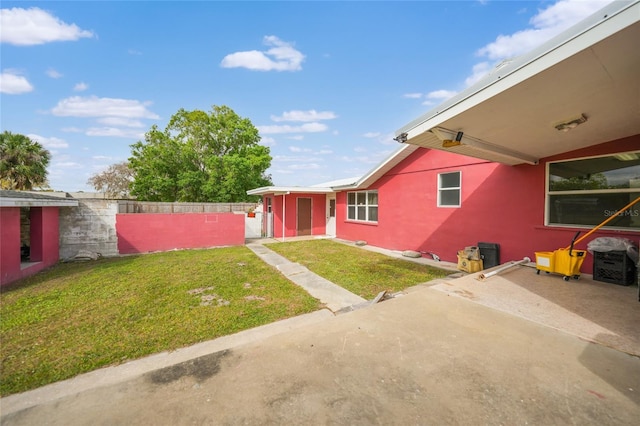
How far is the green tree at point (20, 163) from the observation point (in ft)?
47.0

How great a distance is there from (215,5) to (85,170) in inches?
1266

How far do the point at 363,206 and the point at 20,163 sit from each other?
784 inches

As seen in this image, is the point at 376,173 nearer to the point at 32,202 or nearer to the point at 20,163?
the point at 32,202

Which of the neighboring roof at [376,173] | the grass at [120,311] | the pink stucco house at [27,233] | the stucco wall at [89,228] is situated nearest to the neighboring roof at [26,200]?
the pink stucco house at [27,233]

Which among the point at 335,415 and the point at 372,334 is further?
the point at 372,334

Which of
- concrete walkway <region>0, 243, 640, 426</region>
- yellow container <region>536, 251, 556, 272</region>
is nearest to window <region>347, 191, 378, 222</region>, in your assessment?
yellow container <region>536, 251, 556, 272</region>

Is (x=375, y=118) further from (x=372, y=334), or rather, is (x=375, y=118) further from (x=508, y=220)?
(x=372, y=334)

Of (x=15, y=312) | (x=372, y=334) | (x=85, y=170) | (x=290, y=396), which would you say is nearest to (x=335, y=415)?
(x=290, y=396)

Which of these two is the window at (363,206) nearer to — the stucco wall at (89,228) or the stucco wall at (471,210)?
the stucco wall at (471,210)

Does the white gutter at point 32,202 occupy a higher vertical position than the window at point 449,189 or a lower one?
lower

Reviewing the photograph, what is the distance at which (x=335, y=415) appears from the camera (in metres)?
1.87

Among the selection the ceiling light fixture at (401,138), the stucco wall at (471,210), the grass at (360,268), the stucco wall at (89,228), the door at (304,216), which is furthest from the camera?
the door at (304,216)

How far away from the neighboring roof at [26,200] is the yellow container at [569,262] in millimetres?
11047

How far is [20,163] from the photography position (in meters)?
14.7
